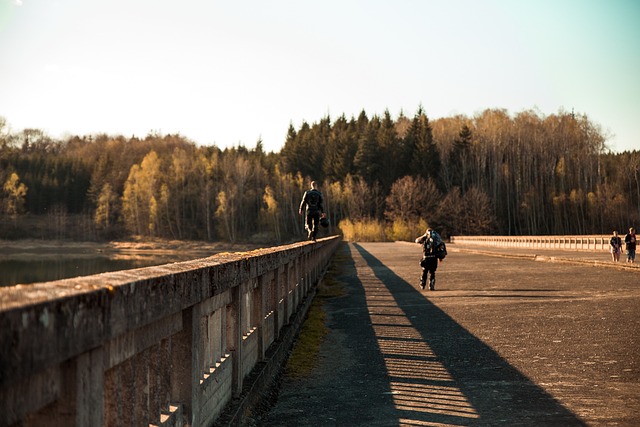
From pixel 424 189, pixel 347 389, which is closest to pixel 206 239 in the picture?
pixel 424 189

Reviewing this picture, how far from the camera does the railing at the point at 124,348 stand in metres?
2.50

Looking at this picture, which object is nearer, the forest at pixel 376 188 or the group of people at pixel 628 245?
the group of people at pixel 628 245

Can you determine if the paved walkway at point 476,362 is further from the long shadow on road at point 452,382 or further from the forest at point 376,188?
the forest at point 376,188

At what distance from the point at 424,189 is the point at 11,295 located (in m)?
125

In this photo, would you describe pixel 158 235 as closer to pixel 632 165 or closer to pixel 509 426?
pixel 632 165

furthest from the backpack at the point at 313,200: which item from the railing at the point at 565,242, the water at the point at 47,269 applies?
the railing at the point at 565,242

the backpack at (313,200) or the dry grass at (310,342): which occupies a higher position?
the backpack at (313,200)

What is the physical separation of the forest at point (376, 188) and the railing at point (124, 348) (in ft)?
342

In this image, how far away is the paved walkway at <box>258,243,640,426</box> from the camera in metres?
7.20

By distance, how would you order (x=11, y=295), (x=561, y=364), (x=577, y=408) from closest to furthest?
(x=11, y=295) < (x=577, y=408) < (x=561, y=364)

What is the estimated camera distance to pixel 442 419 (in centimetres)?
A: 698

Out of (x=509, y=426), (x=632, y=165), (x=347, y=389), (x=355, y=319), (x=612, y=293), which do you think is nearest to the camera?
(x=509, y=426)

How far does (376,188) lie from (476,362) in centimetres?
13215

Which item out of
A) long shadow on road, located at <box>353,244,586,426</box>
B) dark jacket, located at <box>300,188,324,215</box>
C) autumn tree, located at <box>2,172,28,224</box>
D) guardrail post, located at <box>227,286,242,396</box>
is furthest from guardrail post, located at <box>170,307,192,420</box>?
autumn tree, located at <box>2,172,28,224</box>
